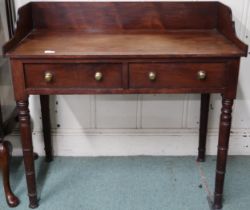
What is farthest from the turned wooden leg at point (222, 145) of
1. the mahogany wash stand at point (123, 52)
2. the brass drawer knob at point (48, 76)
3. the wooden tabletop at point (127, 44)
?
the brass drawer knob at point (48, 76)

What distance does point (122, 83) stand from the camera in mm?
1567

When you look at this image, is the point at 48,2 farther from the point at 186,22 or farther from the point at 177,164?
the point at 177,164

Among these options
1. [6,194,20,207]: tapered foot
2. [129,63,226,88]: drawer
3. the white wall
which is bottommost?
[6,194,20,207]: tapered foot

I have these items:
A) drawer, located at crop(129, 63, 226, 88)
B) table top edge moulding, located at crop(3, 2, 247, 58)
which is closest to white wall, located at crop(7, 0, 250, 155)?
table top edge moulding, located at crop(3, 2, 247, 58)

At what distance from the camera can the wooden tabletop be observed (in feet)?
4.93

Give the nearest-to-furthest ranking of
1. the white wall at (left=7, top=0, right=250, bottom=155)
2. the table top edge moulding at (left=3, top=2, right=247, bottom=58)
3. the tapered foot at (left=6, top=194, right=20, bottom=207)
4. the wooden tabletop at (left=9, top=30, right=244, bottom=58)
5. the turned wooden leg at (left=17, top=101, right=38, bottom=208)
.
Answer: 1. the wooden tabletop at (left=9, top=30, right=244, bottom=58)
2. the turned wooden leg at (left=17, top=101, right=38, bottom=208)
3. the table top edge moulding at (left=3, top=2, right=247, bottom=58)
4. the tapered foot at (left=6, top=194, right=20, bottom=207)
5. the white wall at (left=7, top=0, right=250, bottom=155)

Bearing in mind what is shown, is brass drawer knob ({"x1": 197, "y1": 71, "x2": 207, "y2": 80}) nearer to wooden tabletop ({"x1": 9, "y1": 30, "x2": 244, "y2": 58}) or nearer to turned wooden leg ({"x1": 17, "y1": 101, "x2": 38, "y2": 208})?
wooden tabletop ({"x1": 9, "y1": 30, "x2": 244, "y2": 58})

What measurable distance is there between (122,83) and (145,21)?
49 centimetres

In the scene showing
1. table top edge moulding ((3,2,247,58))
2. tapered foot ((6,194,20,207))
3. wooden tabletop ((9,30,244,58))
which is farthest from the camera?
tapered foot ((6,194,20,207))

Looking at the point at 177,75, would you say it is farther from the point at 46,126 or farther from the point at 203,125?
the point at 46,126

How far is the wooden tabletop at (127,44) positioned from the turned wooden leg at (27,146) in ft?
0.83

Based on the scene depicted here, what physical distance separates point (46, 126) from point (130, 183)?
Answer: 0.56 meters

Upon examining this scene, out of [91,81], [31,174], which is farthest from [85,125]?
[91,81]

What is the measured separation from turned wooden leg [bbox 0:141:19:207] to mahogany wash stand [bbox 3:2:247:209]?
0.10 metres
